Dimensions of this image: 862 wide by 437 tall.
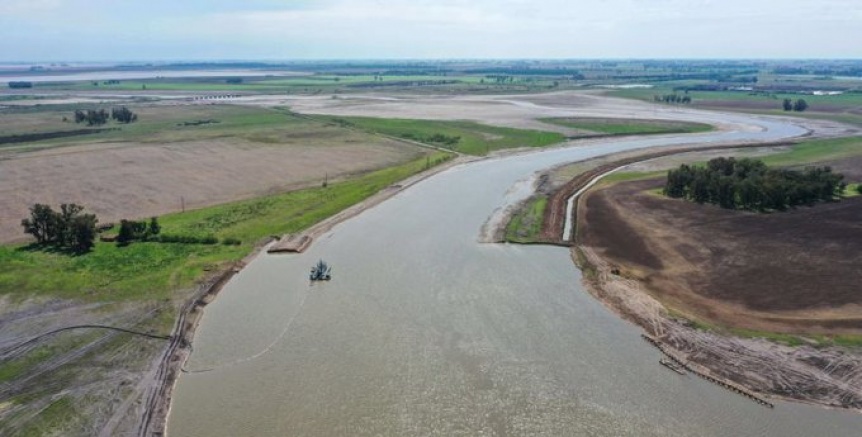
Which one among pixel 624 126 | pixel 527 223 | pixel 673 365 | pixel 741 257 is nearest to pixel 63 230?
pixel 527 223

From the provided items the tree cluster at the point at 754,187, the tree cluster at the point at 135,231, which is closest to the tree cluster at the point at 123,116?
the tree cluster at the point at 135,231

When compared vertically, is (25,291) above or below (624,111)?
below

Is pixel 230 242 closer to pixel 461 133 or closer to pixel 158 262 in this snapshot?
pixel 158 262

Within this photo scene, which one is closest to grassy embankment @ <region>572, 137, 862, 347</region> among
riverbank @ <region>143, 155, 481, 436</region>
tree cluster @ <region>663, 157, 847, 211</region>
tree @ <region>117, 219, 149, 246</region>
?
tree cluster @ <region>663, 157, 847, 211</region>

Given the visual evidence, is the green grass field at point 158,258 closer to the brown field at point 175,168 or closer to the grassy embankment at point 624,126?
the brown field at point 175,168

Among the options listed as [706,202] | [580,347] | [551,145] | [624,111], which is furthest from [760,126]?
[580,347]

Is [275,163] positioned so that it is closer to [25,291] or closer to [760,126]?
[25,291]
